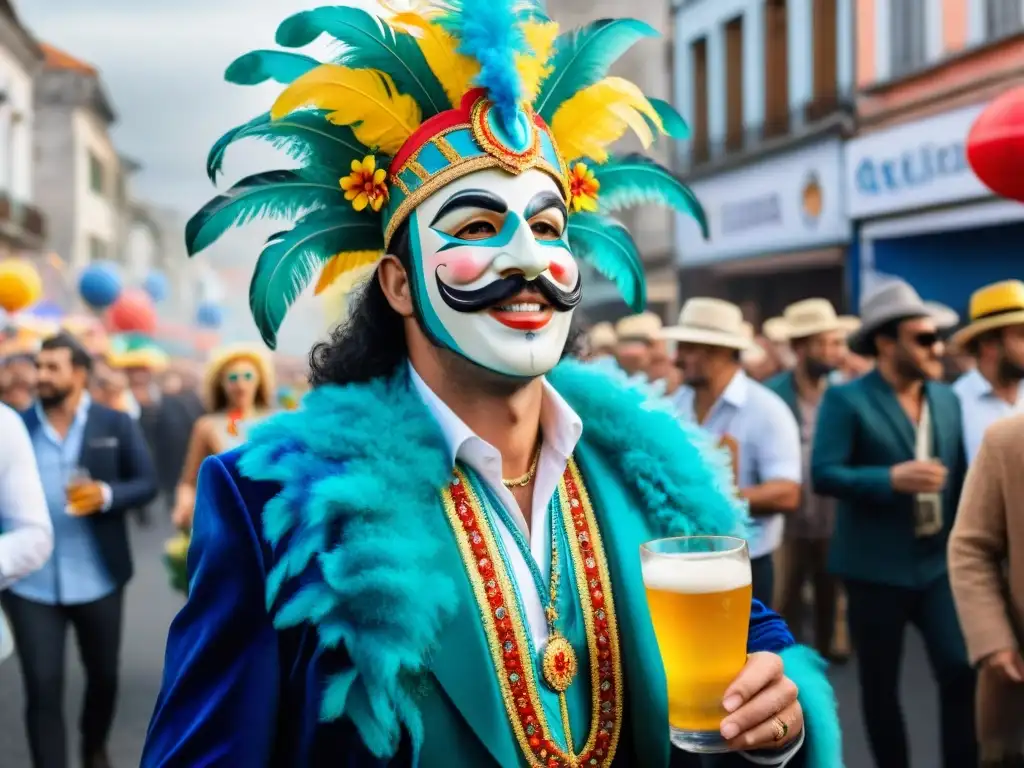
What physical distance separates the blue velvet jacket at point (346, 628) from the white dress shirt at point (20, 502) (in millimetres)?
2233

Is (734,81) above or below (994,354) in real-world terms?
above

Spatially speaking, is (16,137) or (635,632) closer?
(635,632)

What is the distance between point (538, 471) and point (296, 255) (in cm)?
60

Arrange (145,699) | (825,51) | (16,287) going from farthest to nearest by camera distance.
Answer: (825,51) → (16,287) → (145,699)

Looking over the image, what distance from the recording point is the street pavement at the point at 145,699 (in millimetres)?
5375

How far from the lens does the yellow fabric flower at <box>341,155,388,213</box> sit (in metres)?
2.15

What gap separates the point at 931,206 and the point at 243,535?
13286mm

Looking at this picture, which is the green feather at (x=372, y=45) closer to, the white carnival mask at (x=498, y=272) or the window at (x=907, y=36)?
the white carnival mask at (x=498, y=272)

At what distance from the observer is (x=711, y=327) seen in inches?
227

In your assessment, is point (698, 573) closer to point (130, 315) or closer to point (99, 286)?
point (99, 286)

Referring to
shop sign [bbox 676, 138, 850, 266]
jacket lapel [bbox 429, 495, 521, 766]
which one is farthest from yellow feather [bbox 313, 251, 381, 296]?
shop sign [bbox 676, 138, 850, 266]

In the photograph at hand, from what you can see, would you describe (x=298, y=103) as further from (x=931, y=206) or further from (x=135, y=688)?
(x=931, y=206)

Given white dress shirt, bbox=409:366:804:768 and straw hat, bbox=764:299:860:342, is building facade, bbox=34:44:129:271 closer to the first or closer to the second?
straw hat, bbox=764:299:860:342

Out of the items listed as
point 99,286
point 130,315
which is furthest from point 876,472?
point 130,315
